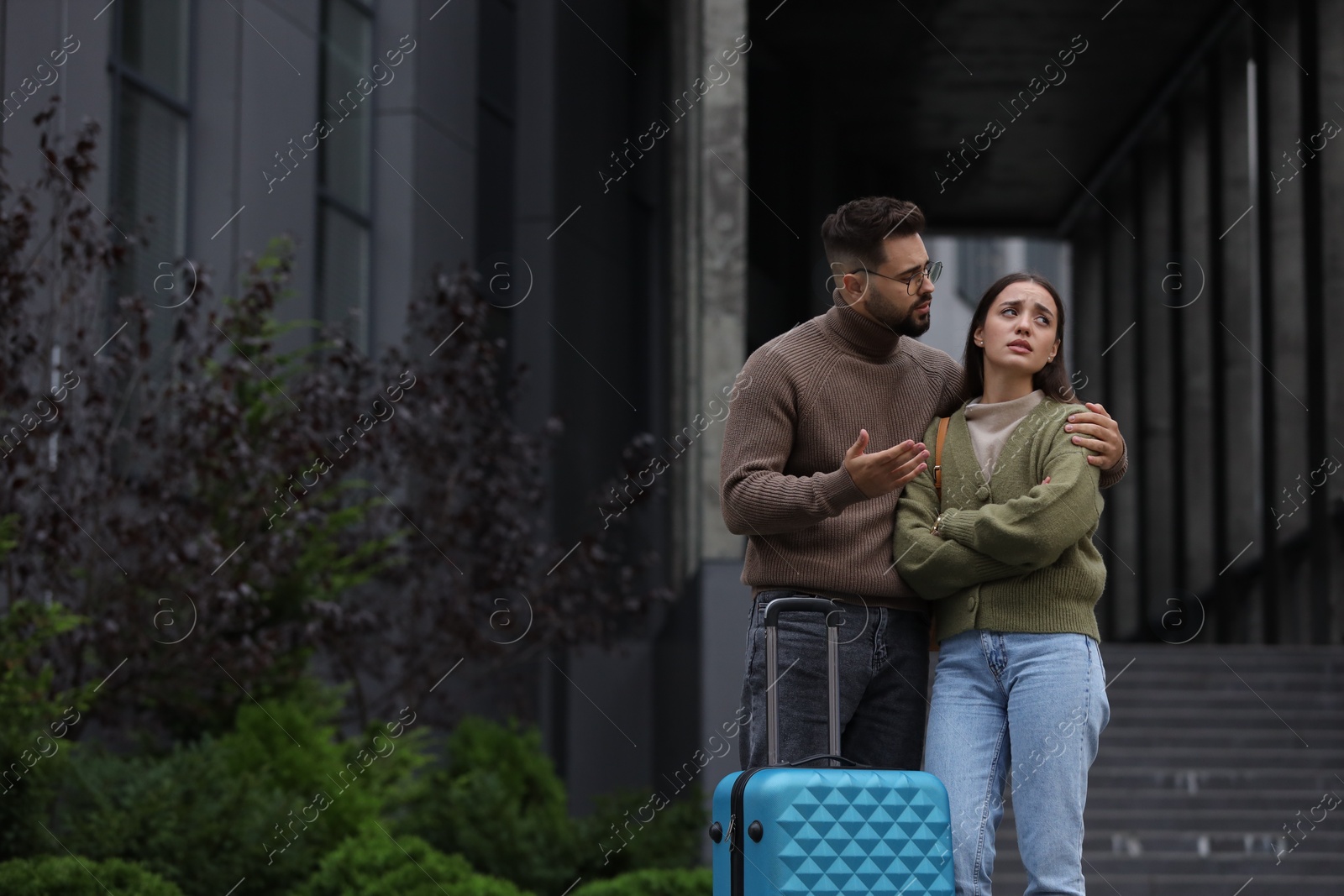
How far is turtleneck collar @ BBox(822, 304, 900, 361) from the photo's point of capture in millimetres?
3711

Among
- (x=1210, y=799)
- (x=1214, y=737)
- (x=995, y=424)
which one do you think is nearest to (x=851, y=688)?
(x=995, y=424)

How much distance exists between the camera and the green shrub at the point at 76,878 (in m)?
Result: 5.89

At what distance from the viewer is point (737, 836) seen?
3295mm

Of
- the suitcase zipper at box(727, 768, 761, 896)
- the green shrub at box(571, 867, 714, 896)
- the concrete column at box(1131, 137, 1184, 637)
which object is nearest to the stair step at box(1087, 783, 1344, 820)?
the green shrub at box(571, 867, 714, 896)

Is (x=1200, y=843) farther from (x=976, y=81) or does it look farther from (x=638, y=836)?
(x=976, y=81)

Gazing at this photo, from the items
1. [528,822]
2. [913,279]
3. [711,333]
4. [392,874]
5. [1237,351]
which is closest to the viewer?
[913,279]

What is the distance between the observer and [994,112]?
2461cm

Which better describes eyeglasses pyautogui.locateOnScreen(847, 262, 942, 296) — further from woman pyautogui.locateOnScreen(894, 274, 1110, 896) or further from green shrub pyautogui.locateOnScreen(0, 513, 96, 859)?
green shrub pyautogui.locateOnScreen(0, 513, 96, 859)

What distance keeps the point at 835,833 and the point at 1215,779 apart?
8420 millimetres

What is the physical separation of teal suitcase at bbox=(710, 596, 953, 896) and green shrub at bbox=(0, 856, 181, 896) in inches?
138

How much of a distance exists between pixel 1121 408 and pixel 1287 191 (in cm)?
1168

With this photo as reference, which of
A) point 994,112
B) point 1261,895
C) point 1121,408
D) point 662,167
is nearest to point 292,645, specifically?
point 1261,895

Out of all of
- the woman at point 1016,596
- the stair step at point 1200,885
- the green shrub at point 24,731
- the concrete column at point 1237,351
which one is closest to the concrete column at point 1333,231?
the concrete column at point 1237,351

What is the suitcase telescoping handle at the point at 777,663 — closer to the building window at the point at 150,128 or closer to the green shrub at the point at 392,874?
the green shrub at the point at 392,874
